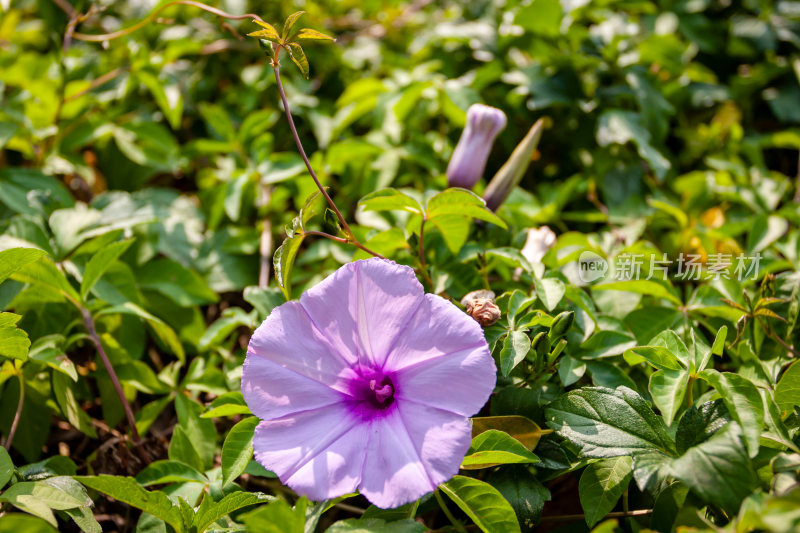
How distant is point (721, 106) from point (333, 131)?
5.49ft

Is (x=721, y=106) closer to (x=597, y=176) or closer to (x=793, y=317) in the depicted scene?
(x=597, y=176)

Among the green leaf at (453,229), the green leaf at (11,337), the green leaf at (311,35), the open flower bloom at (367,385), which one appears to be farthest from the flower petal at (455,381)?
the green leaf at (11,337)

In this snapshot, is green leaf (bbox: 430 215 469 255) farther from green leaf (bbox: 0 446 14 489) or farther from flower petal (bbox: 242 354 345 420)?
green leaf (bbox: 0 446 14 489)

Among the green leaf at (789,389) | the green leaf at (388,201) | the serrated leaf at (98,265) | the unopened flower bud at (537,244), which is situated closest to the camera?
the green leaf at (789,389)

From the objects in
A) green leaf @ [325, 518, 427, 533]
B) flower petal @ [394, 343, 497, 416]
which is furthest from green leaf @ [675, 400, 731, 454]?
green leaf @ [325, 518, 427, 533]

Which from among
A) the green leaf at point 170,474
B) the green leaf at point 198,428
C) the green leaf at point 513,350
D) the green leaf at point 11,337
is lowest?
the green leaf at point 198,428

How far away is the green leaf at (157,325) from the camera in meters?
1.55

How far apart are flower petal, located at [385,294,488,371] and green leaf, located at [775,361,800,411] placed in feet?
1.96

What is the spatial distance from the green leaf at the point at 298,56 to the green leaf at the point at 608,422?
32.9 inches

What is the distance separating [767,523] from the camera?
791 mm

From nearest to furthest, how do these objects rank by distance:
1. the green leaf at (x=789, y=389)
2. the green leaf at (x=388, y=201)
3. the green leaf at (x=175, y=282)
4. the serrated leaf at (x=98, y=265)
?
1. the green leaf at (x=789, y=389)
2. the green leaf at (x=388, y=201)
3. the serrated leaf at (x=98, y=265)
4. the green leaf at (x=175, y=282)

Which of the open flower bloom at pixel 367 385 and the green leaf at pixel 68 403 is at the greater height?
the open flower bloom at pixel 367 385

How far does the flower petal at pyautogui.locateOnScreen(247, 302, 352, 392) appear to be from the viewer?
1188 mm

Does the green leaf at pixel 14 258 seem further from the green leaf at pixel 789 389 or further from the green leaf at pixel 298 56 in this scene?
the green leaf at pixel 789 389
